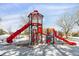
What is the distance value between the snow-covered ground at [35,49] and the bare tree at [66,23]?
0.14 meters

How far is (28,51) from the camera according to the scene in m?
2.27

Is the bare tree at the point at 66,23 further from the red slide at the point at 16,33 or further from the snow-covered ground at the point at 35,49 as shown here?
the red slide at the point at 16,33

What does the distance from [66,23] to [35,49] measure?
467mm

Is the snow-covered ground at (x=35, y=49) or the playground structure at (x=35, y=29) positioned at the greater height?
the playground structure at (x=35, y=29)

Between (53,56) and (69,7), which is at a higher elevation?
(69,7)

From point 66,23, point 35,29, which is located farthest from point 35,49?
point 66,23

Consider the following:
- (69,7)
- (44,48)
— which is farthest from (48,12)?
(44,48)

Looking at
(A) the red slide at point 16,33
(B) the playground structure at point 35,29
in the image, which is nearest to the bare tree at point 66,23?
(B) the playground structure at point 35,29

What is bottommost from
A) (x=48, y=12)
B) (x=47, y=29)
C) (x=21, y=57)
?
(x=21, y=57)

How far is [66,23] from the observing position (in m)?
2.29

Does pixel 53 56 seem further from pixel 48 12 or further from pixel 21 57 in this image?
pixel 48 12

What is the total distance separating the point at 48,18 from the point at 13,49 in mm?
540

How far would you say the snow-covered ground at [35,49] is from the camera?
88.7 inches

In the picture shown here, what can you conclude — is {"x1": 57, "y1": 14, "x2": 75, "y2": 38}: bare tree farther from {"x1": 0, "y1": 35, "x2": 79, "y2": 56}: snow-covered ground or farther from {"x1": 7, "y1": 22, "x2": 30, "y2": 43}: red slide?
{"x1": 7, "y1": 22, "x2": 30, "y2": 43}: red slide
